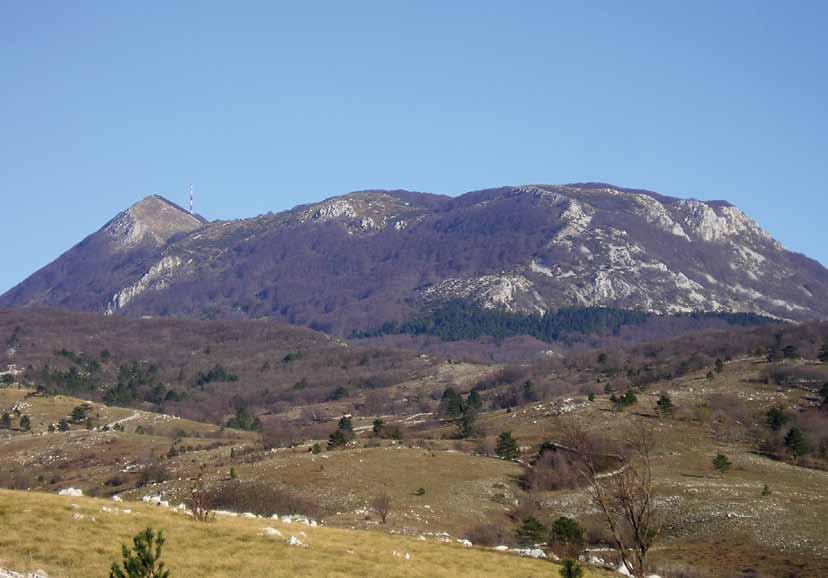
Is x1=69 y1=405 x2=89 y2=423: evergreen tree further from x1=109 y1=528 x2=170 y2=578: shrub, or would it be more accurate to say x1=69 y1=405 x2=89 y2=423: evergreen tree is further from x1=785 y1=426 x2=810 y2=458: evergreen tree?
x1=109 y1=528 x2=170 y2=578: shrub

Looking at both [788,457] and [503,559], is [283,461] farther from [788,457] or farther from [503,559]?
[503,559]

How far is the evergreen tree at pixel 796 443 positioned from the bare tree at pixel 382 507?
126ft

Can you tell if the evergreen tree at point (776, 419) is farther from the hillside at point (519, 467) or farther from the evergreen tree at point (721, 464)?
the evergreen tree at point (721, 464)

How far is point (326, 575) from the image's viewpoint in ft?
112

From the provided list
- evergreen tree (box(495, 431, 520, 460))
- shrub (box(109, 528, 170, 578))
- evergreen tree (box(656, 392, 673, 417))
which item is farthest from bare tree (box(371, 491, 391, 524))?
evergreen tree (box(656, 392, 673, 417))

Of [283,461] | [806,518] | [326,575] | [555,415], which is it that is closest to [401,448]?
[283,461]

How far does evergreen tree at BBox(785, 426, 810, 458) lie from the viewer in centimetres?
9169

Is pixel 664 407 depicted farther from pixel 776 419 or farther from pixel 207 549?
pixel 207 549

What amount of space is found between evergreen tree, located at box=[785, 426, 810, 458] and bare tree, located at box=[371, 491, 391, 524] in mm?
38425

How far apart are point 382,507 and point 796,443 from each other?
41974 mm

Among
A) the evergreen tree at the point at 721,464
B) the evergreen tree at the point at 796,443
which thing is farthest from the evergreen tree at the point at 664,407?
the evergreen tree at the point at 721,464

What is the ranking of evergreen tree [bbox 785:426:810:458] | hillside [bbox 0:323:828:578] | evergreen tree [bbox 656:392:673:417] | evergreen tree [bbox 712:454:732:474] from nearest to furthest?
hillside [bbox 0:323:828:578] < evergreen tree [bbox 712:454:732:474] < evergreen tree [bbox 785:426:810:458] < evergreen tree [bbox 656:392:673:417]

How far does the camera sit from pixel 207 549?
118 feet

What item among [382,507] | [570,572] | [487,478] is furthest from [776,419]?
[570,572]
